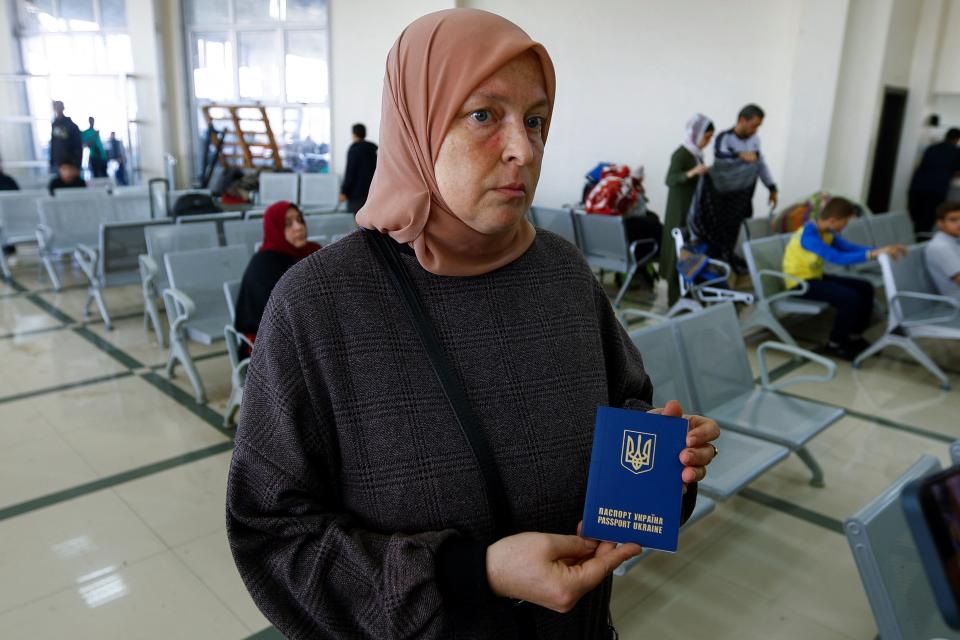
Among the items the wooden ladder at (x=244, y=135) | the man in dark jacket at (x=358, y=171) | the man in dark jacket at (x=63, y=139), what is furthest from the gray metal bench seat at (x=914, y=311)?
the man in dark jacket at (x=63, y=139)

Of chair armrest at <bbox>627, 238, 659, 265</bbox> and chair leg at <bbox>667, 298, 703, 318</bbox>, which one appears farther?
chair armrest at <bbox>627, 238, 659, 265</bbox>

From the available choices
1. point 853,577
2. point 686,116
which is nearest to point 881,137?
point 686,116

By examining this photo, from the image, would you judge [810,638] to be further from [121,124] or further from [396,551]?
[121,124]

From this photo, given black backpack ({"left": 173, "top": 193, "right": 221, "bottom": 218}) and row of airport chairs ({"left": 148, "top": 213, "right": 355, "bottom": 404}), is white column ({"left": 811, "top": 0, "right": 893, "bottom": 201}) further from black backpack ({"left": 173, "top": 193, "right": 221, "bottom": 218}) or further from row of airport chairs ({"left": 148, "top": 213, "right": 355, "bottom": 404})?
black backpack ({"left": 173, "top": 193, "right": 221, "bottom": 218})

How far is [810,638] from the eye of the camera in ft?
7.44

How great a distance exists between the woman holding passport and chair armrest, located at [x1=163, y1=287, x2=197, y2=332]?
3.42 metres

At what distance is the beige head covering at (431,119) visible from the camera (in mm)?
835

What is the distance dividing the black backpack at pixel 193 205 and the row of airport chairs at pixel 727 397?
5.32 meters

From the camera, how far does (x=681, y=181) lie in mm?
5848

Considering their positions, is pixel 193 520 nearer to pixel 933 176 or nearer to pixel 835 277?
pixel 835 277

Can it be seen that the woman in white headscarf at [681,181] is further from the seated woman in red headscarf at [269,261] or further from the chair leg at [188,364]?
the chair leg at [188,364]

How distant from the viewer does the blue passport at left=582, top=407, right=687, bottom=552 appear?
862 millimetres

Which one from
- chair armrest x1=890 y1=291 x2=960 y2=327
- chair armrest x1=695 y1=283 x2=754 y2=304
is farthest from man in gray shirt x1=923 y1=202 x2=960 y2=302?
chair armrest x1=695 y1=283 x2=754 y2=304

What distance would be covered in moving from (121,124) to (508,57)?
12.6 metres
